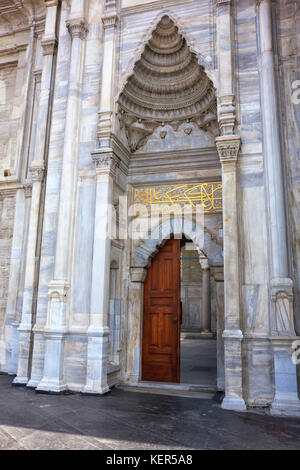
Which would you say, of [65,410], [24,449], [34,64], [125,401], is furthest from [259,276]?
[34,64]

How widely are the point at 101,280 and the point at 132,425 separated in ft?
6.96

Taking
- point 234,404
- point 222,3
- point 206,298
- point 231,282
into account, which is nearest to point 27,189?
point 231,282

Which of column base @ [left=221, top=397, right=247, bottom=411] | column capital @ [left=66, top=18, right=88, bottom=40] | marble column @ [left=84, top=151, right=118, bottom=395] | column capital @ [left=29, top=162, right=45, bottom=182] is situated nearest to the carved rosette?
marble column @ [left=84, top=151, right=118, bottom=395]

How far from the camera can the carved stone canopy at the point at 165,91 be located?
240 inches

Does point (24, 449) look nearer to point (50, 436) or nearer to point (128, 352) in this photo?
point (50, 436)

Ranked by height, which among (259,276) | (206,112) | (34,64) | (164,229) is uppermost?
(34,64)

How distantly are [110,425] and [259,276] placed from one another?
2.52 metres

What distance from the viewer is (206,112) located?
6262mm

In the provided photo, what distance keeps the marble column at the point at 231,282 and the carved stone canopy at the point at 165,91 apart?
1351mm

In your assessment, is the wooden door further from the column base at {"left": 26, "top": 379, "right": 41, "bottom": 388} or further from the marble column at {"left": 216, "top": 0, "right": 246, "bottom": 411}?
the column base at {"left": 26, "top": 379, "right": 41, "bottom": 388}

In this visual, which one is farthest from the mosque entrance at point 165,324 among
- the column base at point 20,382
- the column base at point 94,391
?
the column base at point 20,382

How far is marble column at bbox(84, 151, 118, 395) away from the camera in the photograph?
5.09 metres

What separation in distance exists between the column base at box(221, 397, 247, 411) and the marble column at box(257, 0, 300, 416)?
0.34 metres

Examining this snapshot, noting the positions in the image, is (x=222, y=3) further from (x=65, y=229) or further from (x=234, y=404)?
(x=234, y=404)
